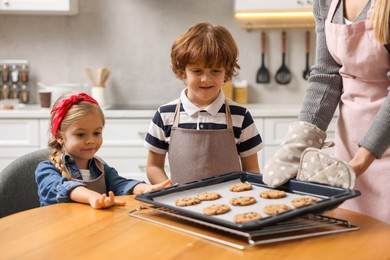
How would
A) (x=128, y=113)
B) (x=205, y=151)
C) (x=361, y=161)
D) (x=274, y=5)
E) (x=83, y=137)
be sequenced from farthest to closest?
(x=274, y=5) < (x=128, y=113) < (x=205, y=151) < (x=83, y=137) < (x=361, y=161)

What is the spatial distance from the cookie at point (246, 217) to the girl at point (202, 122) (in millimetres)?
730

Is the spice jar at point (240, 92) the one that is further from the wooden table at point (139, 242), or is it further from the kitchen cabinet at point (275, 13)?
the wooden table at point (139, 242)

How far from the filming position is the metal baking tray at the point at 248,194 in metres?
1.21

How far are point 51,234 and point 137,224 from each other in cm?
19

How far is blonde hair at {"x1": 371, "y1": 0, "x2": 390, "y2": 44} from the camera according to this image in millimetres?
1523

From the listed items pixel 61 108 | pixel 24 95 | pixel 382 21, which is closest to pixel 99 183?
pixel 61 108

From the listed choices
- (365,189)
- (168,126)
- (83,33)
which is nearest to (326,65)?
(365,189)

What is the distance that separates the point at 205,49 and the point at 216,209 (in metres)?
0.74

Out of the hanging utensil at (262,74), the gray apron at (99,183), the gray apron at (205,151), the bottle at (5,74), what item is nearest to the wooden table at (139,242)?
the gray apron at (99,183)

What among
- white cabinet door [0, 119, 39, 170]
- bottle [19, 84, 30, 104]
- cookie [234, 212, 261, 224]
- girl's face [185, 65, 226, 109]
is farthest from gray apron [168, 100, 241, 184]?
bottle [19, 84, 30, 104]

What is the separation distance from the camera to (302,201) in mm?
1322

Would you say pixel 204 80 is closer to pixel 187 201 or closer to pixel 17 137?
pixel 187 201

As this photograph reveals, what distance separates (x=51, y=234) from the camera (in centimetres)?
131

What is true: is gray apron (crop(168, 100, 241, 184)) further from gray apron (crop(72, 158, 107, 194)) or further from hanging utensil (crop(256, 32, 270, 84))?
hanging utensil (crop(256, 32, 270, 84))
